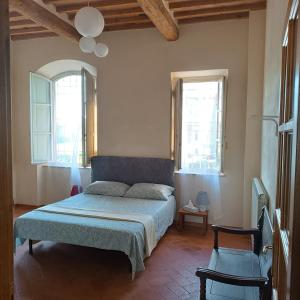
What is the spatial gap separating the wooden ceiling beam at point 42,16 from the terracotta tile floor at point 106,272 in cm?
277

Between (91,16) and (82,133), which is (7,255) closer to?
(91,16)

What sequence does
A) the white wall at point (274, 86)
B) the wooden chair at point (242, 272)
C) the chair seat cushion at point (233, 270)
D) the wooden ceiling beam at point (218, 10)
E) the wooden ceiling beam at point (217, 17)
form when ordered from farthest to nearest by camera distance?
1. the wooden ceiling beam at point (217, 17)
2. the wooden ceiling beam at point (218, 10)
3. the white wall at point (274, 86)
4. the chair seat cushion at point (233, 270)
5. the wooden chair at point (242, 272)

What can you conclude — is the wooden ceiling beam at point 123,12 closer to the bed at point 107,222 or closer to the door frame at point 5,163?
the bed at point 107,222

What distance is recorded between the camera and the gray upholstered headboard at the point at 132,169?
4.22 metres

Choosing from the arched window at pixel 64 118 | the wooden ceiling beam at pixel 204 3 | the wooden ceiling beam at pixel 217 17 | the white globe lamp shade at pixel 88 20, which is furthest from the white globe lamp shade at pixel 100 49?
the arched window at pixel 64 118

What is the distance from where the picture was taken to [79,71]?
198 inches

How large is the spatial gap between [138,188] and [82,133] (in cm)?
154

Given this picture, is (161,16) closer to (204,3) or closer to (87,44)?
(204,3)

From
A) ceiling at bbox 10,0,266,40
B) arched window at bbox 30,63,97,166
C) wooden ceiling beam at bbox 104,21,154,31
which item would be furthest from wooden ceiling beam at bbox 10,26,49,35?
wooden ceiling beam at bbox 104,21,154,31

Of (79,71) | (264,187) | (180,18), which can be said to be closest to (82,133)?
(79,71)

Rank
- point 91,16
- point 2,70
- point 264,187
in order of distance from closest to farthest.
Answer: point 2,70, point 91,16, point 264,187

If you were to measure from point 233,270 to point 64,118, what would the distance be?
13.0 ft

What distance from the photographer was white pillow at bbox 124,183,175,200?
3.87 m

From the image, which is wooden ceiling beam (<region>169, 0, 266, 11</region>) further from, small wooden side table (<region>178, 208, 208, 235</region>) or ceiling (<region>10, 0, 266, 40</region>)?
small wooden side table (<region>178, 208, 208, 235</region>)
